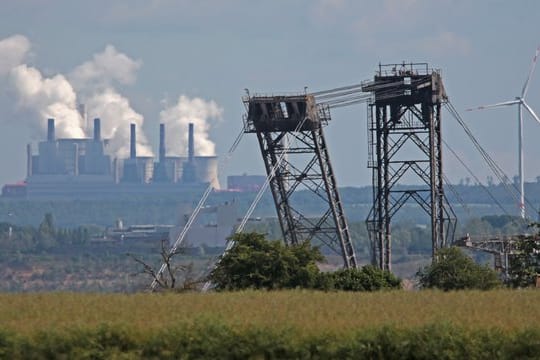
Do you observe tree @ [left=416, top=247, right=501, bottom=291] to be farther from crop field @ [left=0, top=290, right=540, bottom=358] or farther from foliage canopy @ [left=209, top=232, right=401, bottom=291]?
crop field @ [left=0, top=290, right=540, bottom=358]

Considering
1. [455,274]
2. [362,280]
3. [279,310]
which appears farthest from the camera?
[455,274]

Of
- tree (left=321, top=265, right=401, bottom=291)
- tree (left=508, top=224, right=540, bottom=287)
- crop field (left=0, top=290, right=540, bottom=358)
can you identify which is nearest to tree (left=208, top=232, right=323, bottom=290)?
tree (left=321, top=265, right=401, bottom=291)

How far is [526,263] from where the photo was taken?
3708 inches

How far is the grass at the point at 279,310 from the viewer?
59.3 m

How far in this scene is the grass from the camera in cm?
5928

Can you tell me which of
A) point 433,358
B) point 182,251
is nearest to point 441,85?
point 182,251

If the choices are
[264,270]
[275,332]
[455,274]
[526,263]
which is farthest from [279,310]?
[526,263]

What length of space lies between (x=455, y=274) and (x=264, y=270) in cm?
1040

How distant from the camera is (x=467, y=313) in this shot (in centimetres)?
6344

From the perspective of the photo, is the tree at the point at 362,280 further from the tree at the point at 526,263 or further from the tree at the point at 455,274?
the tree at the point at 526,263

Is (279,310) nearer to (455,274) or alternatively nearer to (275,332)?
(275,332)

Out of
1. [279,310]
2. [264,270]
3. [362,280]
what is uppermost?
[264,270]

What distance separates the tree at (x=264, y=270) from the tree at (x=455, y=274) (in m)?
6.32

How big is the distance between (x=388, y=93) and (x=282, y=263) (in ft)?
63.4
